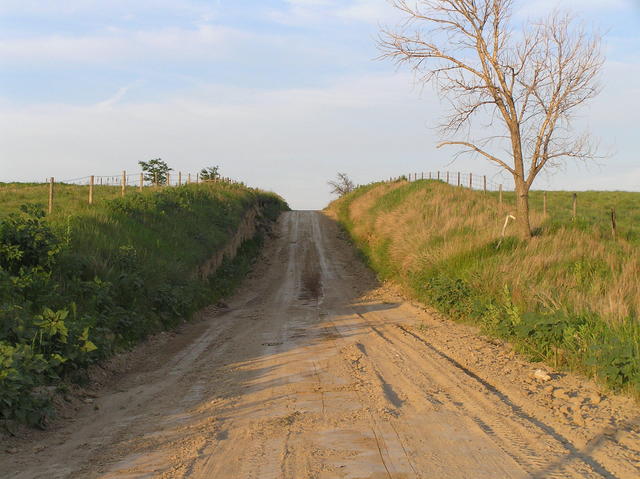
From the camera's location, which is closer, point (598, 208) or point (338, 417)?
point (338, 417)

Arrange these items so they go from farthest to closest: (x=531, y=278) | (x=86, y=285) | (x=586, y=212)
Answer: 1. (x=586, y=212)
2. (x=531, y=278)
3. (x=86, y=285)

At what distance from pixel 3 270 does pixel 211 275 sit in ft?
31.1

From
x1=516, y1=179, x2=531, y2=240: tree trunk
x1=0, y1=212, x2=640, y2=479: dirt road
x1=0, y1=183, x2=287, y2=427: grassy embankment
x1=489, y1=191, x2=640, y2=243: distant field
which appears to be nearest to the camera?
x1=0, y1=212, x2=640, y2=479: dirt road

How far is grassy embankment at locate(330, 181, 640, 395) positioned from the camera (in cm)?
830

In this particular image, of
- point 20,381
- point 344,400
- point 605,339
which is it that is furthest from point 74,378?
point 605,339

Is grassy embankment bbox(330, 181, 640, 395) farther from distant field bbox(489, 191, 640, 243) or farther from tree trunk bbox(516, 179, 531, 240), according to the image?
distant field bbox(489, 191, 640, 243)

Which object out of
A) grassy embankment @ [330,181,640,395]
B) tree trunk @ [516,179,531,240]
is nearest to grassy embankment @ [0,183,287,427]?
grassy embankment @ [330,181,640,395]

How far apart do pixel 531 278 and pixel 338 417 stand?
749cm

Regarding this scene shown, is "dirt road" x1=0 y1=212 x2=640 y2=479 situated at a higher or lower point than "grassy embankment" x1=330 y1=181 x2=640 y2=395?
lower

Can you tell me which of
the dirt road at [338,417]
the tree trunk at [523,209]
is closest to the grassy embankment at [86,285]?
the dirt road at [338,417]

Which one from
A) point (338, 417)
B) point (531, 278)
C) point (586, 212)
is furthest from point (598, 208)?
point (338, 417)

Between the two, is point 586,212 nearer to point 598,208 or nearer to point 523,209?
point 598,208

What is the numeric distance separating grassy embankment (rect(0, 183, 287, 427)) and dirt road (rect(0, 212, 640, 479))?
609 millimetres

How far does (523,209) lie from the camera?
639 inches
